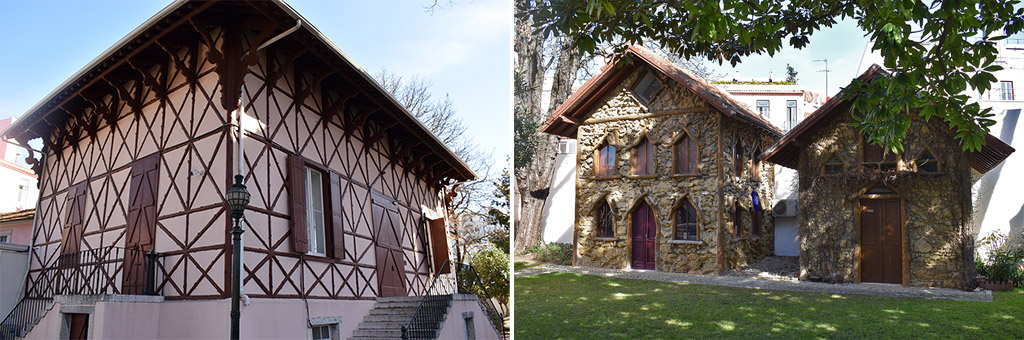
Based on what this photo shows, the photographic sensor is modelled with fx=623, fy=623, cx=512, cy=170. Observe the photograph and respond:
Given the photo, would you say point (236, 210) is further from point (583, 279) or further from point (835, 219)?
point (835, 219)

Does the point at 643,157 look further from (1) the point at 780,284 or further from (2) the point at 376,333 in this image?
(2) the point at 376,333

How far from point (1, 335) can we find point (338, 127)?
13.0 ft

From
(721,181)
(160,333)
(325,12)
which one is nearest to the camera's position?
(160,333)

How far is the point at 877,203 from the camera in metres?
8.40

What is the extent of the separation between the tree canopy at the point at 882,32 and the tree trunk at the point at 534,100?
301 mm

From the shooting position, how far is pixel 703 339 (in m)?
4.18

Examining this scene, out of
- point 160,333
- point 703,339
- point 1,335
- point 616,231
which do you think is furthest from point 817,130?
point 1,335

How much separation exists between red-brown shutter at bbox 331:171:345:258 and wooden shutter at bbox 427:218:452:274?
3.23 m

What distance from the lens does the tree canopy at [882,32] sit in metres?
3.90

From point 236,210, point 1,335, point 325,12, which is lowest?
point 1,335

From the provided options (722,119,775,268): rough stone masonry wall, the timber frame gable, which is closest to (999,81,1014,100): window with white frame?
(722,119,775,268): rough stone masonry wall

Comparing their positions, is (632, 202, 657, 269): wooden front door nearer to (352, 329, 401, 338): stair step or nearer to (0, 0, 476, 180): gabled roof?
(352, 329, 401, 338): stair step

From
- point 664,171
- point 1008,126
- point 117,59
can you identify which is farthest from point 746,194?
point 117,59

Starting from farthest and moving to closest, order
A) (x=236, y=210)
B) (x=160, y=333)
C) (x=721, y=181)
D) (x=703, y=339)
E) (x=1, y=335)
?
(x=721, y=181), (x=1, y=335), (x=160, y=333), (x=236, y=210), (x=703, y=339)
